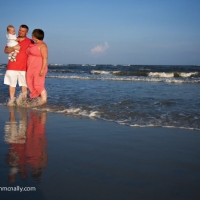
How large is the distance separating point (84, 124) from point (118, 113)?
110cm

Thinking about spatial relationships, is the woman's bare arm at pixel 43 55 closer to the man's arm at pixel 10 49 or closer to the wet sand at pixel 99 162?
the man's arm at pixel 10 49

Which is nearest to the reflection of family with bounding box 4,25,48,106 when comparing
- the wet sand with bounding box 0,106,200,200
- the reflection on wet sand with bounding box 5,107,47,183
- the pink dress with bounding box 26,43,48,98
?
the pink dress with bounding box 26,43,48,98

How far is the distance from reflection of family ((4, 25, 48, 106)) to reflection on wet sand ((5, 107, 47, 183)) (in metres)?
1.19

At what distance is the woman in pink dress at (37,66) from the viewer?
5637 mm

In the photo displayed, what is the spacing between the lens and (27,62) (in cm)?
595

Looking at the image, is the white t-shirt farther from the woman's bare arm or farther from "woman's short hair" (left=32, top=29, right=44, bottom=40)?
the woman's bare arm

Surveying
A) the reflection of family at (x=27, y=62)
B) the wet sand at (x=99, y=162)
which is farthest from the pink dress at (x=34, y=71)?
the wet sand at (x=99, y=162)

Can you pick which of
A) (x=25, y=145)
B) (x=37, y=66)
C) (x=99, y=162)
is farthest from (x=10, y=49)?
(x=99, y=162)

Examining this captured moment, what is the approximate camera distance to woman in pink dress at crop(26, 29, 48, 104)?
564cm

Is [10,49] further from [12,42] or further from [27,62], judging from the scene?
[27,62]

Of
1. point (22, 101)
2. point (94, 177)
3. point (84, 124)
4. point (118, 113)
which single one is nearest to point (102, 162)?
point (94, 177)

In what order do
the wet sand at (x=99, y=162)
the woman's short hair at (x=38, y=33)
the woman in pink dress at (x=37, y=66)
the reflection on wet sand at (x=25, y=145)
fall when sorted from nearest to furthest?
the wet sand at (x=99, y=162)
the reflection on wet sand at (x=25, y=145)
the woman's short hair at (x=38, y=33)
the woman in pink dress at (x=37, y=66)

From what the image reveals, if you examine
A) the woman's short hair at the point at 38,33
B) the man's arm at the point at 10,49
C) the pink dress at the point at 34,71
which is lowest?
the pink dress at the point at 34,71

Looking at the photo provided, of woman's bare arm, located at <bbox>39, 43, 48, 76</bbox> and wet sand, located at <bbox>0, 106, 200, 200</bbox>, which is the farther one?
woman's bare arm, located at <bbox>39, 43, 48, 76</bbox>
